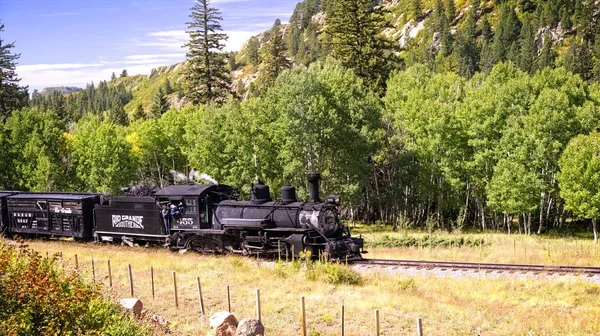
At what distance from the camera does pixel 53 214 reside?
31.8m

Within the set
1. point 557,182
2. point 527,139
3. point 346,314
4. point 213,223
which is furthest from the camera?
point 557,182

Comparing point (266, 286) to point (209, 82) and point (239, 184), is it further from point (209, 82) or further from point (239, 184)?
point (209, 82)

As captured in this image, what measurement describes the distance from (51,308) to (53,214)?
21940 mm

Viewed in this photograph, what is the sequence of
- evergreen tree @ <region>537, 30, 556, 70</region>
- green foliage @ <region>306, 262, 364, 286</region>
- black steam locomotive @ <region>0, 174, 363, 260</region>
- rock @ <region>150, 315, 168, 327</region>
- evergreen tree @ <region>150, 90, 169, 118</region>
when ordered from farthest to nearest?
evergreen tree @ <region>537, 30, 556, 70</region>
evergreen tree @ <region>150, 90, 169, 118</region>
black steam locomotive @ <region>0, 174, 363, 260</region>
green foliage @ <region>306, 262, 364, 286</region>
rock @ <region>150, 315, 168, 327</region>

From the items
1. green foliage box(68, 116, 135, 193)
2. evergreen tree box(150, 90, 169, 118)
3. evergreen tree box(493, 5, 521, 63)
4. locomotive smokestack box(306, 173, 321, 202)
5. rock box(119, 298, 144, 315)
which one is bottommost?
rock box(119, 298, 144, 315)

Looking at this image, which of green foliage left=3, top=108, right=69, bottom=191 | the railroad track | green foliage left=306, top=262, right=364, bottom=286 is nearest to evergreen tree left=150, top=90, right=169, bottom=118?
green foliage left=3, top=108, right=69, bottom=191

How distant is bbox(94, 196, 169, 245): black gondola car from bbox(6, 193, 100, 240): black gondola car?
0.75m

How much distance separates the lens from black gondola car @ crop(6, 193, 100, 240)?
99.6ft

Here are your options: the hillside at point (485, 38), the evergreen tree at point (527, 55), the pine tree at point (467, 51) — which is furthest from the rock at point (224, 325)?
the pine tree at point (467, 51)

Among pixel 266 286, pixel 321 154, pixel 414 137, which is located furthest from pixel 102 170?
pixel 266 286

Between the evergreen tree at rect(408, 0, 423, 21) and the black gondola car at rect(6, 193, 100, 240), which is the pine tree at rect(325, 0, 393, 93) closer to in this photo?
the black gondola car at rect(6, 193, 100, 240)

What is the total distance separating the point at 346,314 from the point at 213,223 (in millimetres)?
11316

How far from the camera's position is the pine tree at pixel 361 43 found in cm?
5872

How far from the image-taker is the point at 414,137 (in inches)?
1812
